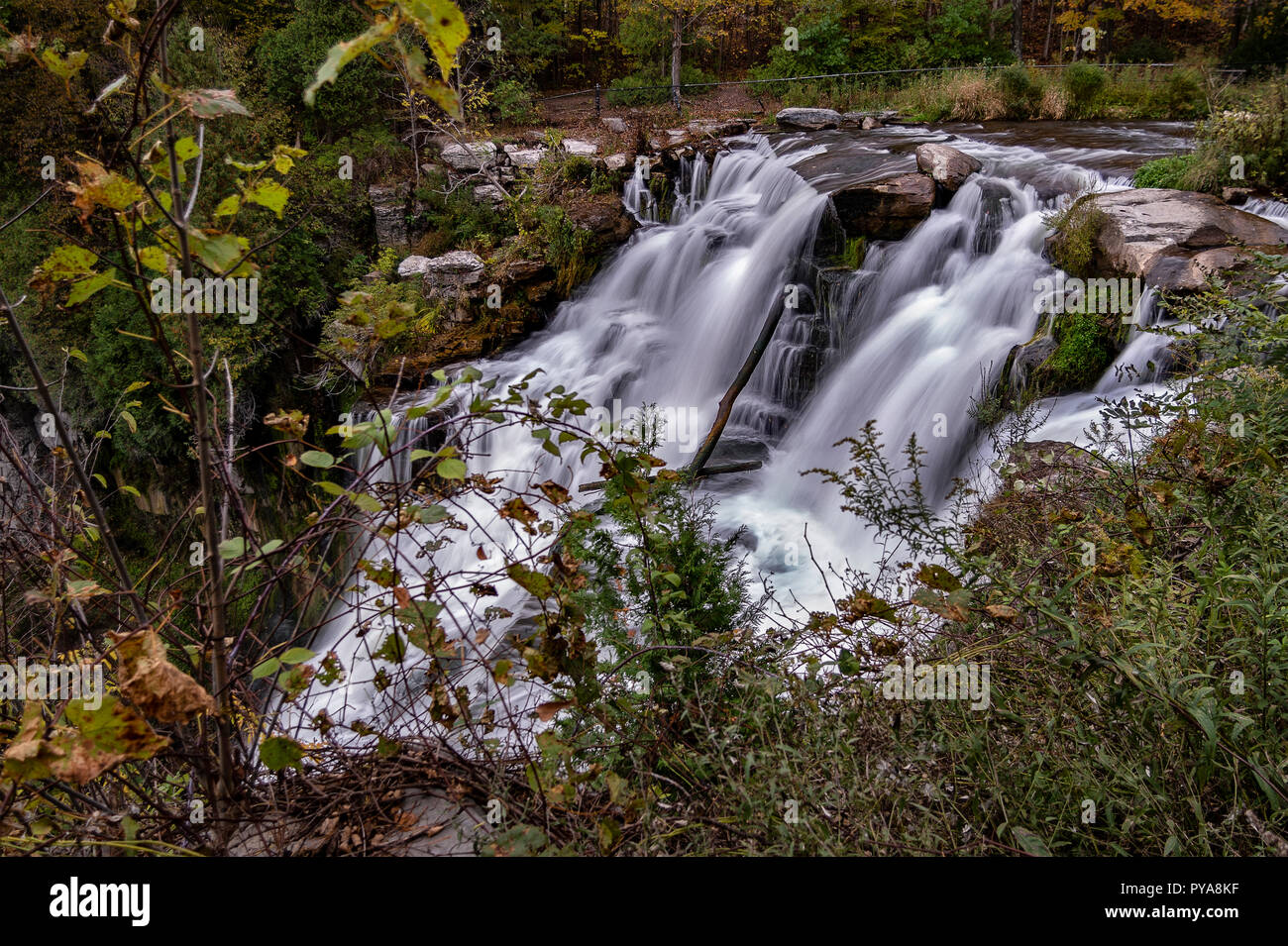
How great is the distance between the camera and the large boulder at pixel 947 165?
8953 millimetres

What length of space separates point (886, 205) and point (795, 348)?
2.20 metres

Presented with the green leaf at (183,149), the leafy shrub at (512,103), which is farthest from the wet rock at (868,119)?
the green leaf at (183,149)

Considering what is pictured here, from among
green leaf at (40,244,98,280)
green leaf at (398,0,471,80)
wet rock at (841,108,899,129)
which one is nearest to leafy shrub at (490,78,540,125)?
wet rock at (841,108,899,129)

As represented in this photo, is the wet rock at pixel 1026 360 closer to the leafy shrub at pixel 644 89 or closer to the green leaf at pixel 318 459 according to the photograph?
the green leaf at pixel 318 459

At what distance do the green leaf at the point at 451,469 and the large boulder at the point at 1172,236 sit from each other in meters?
6.08

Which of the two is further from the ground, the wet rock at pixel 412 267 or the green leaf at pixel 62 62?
the wet rock at pixel 412 267

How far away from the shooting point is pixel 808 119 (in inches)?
558

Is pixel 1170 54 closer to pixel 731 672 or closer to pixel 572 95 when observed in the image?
pixel 572 95

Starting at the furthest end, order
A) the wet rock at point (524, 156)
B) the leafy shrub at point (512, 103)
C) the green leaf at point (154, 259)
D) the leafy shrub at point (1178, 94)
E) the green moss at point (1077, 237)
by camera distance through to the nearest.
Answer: the leafy shrub at point (512, 103), the leafy shrub at point (1178, 94), the wet rock at point (524, 156), the green moss at point (1077, 237), the green leaf at point (154, 259)

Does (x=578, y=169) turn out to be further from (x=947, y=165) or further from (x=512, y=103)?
(x=947, y=165)

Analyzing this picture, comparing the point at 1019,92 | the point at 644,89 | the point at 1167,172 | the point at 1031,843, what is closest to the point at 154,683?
the point at 1031,843

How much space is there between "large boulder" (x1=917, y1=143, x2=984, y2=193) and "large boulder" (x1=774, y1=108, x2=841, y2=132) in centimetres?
498

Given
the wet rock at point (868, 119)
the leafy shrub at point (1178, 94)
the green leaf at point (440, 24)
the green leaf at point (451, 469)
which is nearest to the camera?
the green leaf at point (440, 24)
